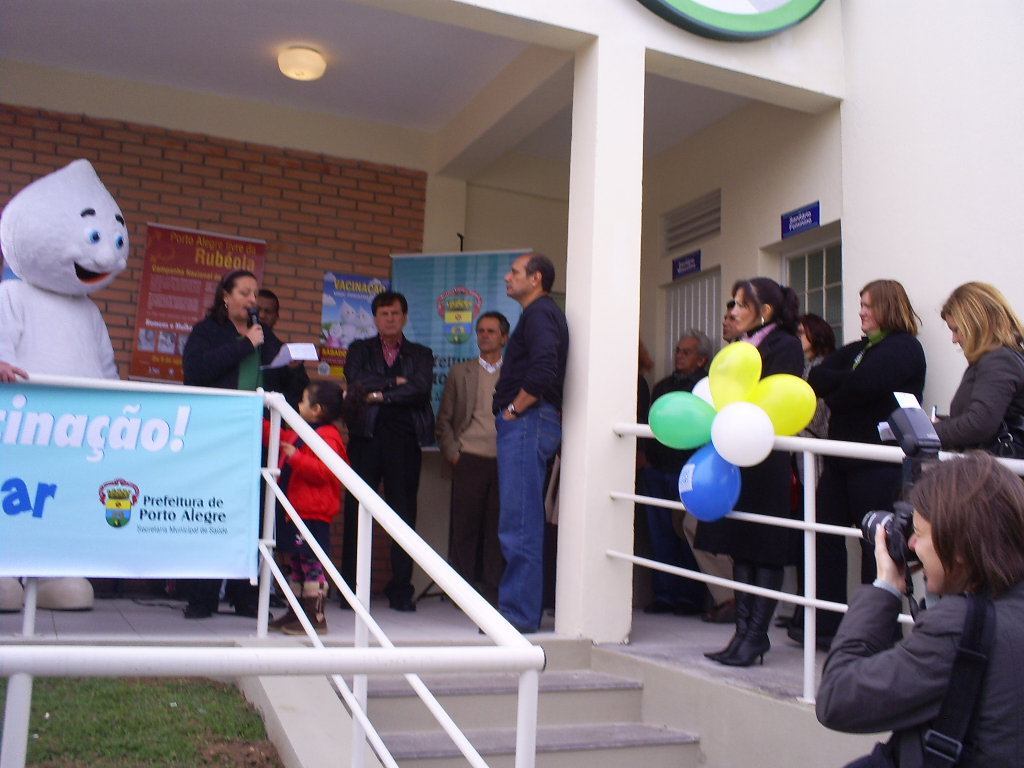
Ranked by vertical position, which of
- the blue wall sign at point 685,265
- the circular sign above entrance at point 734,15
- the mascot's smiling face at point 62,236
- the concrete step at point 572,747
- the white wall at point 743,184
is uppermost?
the circular sign above entrance at point 734,15

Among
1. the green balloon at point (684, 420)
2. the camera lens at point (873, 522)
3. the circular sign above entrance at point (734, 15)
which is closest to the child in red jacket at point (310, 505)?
the green balloon at point (684, 420)

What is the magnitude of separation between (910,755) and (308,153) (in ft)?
21.5

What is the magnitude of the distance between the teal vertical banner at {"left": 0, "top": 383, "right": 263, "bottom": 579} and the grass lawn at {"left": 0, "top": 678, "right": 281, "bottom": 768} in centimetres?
59

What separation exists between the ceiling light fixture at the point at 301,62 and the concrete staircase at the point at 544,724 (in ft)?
13.4

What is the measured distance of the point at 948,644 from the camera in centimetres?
174

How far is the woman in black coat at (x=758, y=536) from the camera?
4.20 m

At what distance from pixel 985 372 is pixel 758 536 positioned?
3.71 feet

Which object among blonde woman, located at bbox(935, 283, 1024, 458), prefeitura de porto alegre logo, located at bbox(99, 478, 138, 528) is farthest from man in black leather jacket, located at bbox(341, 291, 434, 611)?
blonde woman, located at bbox(935, 283, 1024, 458)

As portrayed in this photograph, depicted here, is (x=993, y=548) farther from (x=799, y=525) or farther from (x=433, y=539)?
(x=433, y=539)

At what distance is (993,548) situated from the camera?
5.84 feet

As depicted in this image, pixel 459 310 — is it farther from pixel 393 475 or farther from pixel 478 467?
pixel 393 475

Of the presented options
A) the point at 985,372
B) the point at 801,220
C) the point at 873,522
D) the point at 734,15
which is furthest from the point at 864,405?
the point at 873,522

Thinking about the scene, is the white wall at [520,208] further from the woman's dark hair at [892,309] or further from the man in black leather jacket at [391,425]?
the woman's dark hair at [892,309]

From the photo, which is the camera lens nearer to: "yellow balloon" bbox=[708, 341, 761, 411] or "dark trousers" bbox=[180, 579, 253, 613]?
"yellow balloon" bbox=[708, 341, 761, 411]
